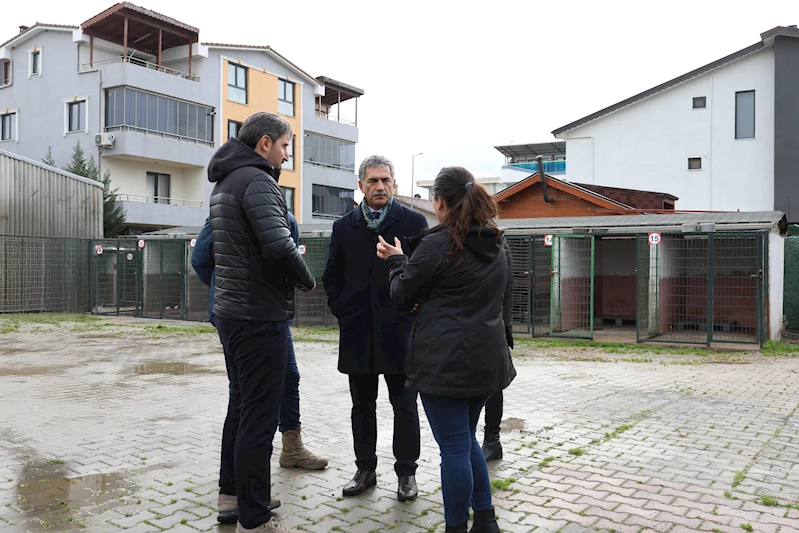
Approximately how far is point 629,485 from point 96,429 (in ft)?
14.3

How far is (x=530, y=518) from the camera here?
4059mm

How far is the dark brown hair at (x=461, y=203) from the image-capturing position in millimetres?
3447

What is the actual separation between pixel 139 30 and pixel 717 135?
25.5 meters

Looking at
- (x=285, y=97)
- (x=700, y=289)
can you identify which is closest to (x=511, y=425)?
(x=700, y=289)

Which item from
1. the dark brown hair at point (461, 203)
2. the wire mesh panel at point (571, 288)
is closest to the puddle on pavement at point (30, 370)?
the dark brown hair at point (461, 203)

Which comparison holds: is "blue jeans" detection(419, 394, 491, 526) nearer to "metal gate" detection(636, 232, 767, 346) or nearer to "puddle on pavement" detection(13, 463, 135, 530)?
"puddle on pavement" detection(13, 463, 135, 530)

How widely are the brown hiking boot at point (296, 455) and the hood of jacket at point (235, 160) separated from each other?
1981mm

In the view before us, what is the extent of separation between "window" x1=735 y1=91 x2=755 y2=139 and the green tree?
24.9 meters

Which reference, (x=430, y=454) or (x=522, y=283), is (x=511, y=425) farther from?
(x=522, y=283)

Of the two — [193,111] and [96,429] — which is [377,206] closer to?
[96,429]

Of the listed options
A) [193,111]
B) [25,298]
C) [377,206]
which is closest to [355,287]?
[377,206]

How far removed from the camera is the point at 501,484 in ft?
15.3

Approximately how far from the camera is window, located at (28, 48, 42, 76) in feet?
111

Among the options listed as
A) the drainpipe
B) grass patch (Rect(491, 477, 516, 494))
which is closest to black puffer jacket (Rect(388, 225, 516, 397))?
grass patch (Rect(491, 477, 516, 494))
